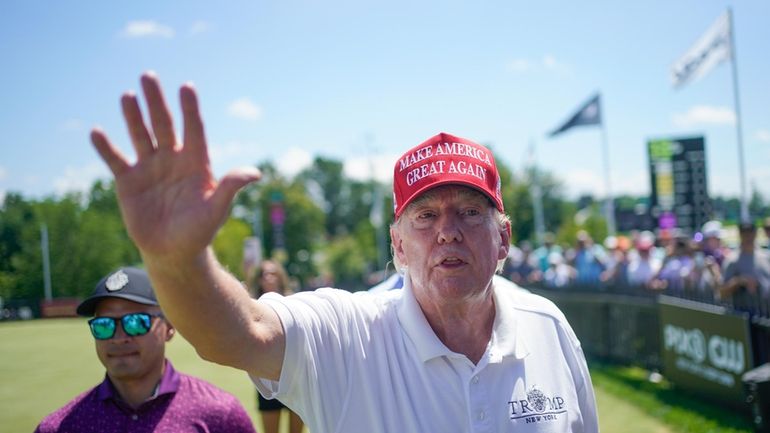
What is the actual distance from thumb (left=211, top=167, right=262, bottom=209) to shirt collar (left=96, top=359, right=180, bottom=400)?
168cm

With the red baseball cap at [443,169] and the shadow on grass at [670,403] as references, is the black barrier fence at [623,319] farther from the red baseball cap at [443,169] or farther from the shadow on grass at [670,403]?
the red baseball cap at [443,169]

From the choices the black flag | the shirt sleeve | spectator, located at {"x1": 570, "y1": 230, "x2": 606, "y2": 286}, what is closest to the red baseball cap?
the shirt sleeve

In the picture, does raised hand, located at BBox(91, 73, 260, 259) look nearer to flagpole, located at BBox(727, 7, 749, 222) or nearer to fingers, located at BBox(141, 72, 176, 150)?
fingers, located at BBox(141, 72, 176, 150)

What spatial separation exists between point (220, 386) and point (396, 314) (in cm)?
896

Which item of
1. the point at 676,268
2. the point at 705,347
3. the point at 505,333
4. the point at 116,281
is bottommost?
the point at 705,347

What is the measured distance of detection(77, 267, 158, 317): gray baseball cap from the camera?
2775 mm

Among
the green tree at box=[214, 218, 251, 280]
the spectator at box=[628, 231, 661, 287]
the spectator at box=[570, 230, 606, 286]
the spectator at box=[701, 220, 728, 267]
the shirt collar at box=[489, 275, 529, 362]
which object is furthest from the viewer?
the green tree at box=[214, 218, 251, 280]

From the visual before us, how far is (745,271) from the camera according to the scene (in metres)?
7.09

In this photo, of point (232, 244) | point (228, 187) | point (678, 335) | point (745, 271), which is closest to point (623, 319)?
point (678, 335)

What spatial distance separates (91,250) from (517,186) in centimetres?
4556

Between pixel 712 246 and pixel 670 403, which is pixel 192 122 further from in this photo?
pixel 712 246

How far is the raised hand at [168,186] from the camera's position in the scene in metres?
1.34

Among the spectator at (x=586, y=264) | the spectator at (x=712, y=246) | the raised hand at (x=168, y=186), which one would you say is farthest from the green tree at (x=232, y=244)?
the raised hand at (x=168, y=186)

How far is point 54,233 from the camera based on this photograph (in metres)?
20.7
